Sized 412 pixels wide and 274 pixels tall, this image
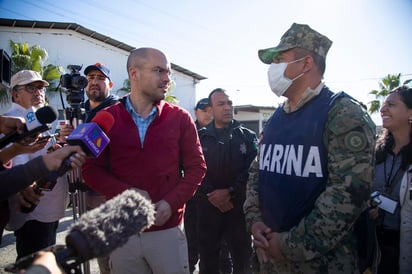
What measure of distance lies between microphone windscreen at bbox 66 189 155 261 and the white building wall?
1952 centimetres

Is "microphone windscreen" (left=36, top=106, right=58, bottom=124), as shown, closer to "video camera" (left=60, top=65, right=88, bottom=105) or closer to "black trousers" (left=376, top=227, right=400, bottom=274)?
"video camera" (left=60, top=65, right=88, bottom=105)

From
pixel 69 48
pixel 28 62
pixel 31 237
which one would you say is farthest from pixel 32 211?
pixel 69 48

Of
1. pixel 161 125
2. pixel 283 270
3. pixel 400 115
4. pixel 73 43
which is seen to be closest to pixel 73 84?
pixel 161 125

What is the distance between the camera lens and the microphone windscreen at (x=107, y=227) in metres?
1.02

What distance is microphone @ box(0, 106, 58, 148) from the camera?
1.92 metres

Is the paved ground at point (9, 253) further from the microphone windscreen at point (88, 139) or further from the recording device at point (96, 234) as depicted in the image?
the recording device at point (96, 234)

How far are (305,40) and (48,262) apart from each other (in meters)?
2.12

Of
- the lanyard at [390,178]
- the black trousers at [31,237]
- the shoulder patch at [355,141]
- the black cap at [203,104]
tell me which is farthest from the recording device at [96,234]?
the black cap at [203,104]

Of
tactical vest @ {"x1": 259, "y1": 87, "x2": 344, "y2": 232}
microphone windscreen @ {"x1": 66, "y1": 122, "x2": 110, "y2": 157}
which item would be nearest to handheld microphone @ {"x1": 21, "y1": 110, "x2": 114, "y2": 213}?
microphone windscreen @ {"x1": 66, "y1": 122, "x2": 110, "y2": 157}

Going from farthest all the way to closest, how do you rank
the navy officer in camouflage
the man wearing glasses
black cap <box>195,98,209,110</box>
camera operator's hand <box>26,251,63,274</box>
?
black cap <box>195,98,209,110</box> → the man wearing glasses → the navy officer in camouflage → camera operator's hand <box>26,251,63,274</box>

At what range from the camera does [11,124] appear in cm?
208

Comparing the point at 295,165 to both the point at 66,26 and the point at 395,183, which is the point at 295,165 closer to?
the point at 395,183

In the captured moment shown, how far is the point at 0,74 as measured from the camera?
2053 millimetres

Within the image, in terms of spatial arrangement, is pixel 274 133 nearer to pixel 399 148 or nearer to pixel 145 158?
pixel 145 158
